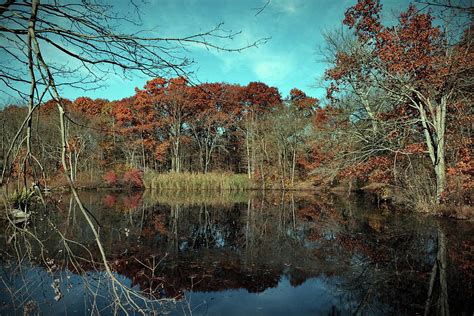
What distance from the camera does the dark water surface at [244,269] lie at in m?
4.36

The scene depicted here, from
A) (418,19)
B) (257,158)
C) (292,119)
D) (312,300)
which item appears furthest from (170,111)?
(312,300)

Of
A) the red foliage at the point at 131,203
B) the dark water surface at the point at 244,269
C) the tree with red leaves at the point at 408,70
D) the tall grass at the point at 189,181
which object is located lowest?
the dark water surface at the point at 244,269

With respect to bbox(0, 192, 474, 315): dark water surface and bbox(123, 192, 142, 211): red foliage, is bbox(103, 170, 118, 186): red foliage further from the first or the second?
bbox(0, 192, 474, 315): dark water surface

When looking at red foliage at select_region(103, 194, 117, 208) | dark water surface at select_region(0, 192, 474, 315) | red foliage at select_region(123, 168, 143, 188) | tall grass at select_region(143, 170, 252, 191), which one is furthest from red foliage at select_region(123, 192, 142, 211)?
red foliage at select_region(123, 168, 143, 188)

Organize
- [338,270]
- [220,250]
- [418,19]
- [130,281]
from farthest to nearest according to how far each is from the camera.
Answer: [418,19], [220,250], [338,270], [130,281]

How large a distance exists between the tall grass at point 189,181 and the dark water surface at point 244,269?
17220mm

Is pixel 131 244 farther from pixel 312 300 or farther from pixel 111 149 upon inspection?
pixel 111 149

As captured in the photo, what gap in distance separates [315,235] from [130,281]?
19.3 ft

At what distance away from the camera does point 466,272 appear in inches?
226

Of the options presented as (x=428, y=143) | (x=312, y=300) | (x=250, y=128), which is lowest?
(x=312, y=300)

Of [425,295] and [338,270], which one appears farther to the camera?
[338,270]

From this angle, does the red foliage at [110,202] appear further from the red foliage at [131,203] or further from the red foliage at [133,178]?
the red foliage at [133,178]

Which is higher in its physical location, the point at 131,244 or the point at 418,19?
the point at 418,19

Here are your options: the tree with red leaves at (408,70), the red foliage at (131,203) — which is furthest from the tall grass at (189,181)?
the tree with red leaves at (408,70)
